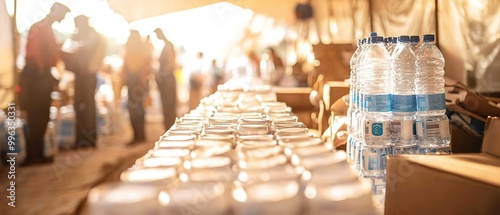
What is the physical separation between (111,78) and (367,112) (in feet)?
12.8

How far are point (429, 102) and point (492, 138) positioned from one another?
272 mm

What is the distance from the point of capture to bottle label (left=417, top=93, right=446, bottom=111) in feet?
5.71

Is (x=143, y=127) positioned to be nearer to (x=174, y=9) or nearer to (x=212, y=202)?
(x=174, y=9)

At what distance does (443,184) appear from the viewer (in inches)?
49.1

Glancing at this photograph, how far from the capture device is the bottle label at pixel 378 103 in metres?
1.77

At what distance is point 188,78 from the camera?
20.3 ft

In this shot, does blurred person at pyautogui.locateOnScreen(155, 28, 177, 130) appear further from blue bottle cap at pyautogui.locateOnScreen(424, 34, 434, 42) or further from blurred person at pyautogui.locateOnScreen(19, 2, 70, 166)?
blue bottle cap at pyautogui.locateOnScreen(424, 34, 434, 42)

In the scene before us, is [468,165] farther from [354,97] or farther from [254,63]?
[254,63]

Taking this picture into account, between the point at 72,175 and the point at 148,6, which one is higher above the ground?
the point at 148,6

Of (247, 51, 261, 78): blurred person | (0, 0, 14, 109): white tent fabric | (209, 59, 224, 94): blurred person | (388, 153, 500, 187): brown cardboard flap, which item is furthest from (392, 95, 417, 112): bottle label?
(247, 51, 261, 78): blurred person

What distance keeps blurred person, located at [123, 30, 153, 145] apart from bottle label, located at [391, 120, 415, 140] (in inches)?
155

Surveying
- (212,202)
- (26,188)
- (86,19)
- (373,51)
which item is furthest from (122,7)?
(212,202)

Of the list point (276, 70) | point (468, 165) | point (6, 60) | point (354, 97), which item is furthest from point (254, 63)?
point (468, 165)

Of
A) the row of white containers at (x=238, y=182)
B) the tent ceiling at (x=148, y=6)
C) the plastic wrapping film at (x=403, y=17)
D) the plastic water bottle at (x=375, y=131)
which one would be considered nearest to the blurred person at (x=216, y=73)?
the tent ceiling at (x=148, y=6)
